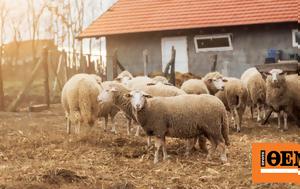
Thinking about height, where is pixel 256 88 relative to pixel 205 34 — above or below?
below

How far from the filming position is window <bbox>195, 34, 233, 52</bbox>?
2158 cm

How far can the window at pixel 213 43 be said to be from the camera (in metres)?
21.6

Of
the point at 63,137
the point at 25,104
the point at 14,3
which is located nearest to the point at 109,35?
the point at 25,104

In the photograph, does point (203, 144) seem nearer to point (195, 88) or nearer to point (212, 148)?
point (212, 148)

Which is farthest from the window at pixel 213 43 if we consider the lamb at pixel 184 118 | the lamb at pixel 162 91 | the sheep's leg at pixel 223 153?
the sheep's leg at pixel 223 153

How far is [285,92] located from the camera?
40.4 feet

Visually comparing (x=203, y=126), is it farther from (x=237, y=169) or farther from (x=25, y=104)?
(x=25, y=104)

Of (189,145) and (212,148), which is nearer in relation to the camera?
(212,148)

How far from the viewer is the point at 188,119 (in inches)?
337

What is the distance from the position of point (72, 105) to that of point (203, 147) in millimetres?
2894

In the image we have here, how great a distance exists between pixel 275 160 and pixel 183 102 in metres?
3.91

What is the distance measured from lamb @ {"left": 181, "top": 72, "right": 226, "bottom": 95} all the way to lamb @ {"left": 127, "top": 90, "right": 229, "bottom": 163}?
310 cm

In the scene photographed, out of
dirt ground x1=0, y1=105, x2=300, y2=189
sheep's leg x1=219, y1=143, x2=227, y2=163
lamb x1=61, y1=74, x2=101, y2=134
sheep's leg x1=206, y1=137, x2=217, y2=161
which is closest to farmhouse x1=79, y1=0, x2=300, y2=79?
dirt ground x1=0, y1=105, x2=300, y2=189

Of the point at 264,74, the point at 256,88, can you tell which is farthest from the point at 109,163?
the point at 256,88
